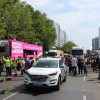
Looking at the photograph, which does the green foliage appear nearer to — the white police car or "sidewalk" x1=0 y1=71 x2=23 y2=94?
"sidewalk" x1=0 y1=71 x2=23 y2=94

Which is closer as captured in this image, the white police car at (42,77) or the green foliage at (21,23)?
the white police car at (42,77)

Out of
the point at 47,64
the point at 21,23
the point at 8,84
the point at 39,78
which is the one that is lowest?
the point at 8,84

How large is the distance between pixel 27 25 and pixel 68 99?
56.8 m

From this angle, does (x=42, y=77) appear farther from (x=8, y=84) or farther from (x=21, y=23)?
(x=21, y=23)

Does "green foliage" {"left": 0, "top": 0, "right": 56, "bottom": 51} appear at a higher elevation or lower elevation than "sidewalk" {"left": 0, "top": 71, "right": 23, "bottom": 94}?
higher

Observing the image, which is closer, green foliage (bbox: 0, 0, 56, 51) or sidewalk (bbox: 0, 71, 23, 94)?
sidewalk (bbox: 0, 71, 23, 94)

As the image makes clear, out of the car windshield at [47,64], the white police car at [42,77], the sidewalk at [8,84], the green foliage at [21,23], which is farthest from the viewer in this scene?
the green foliage at [21,23]

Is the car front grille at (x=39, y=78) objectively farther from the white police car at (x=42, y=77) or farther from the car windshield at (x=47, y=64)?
the car windshield at (x=47, y=64)

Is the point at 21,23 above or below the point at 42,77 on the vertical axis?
A: above

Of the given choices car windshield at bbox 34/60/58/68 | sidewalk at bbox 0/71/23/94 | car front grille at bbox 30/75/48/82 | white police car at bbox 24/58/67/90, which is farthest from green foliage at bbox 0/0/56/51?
car front grille at bbox 30/75/48/82

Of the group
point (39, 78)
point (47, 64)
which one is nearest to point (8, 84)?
point (47, 64)

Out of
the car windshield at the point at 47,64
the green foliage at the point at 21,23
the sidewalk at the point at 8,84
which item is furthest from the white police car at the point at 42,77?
the green foliage at the point at 21,23

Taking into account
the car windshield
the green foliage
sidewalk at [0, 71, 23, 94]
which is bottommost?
sidewalk at [0, 71, 23, 94]

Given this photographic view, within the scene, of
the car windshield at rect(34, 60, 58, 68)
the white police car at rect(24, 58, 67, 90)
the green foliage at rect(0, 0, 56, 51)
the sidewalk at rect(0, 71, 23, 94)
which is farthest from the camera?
the green foliage at rect(0, 0, 56, 51)
